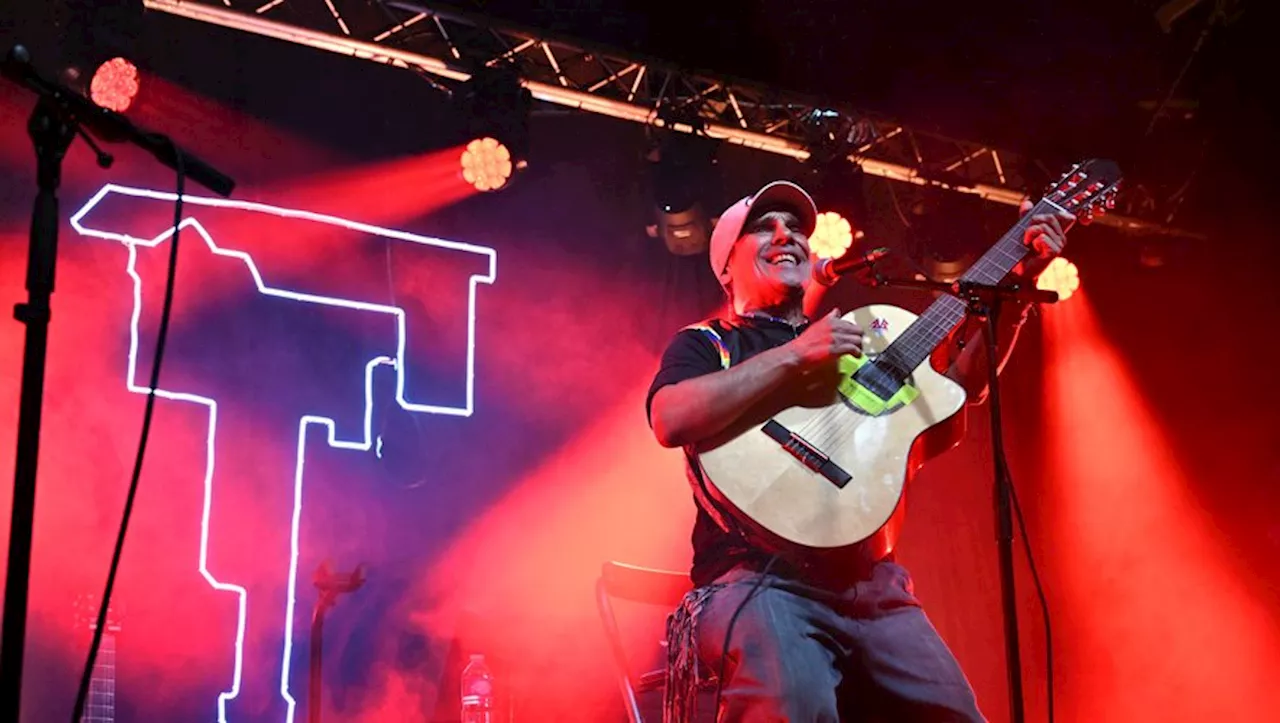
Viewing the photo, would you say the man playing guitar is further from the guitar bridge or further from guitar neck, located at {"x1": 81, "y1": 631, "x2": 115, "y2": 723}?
guitar neck, located at {"x1": 81, "y1": 631, "x2": 115, "y2": 723}

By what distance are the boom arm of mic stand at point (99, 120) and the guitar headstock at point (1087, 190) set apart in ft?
8.45

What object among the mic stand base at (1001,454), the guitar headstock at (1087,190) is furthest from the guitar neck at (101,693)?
the guitar headstock at (1087,190)

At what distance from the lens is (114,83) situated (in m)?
5.50

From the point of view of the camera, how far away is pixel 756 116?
23.2 feet

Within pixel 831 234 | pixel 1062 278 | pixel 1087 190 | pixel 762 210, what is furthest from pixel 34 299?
pixel 1062 278

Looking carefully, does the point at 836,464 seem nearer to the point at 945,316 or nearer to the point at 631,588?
the point at 945,316

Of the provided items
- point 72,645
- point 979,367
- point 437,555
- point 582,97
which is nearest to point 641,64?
point 582,97

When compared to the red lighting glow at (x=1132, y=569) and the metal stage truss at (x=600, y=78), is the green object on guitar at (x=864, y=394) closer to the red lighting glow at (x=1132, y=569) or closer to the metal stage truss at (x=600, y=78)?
the metal stage truss at (x=600, y=78)

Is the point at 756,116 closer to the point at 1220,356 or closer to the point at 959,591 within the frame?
the point at 959,591

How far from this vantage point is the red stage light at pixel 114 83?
5.44m

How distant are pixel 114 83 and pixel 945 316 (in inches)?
160

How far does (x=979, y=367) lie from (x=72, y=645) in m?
3.96

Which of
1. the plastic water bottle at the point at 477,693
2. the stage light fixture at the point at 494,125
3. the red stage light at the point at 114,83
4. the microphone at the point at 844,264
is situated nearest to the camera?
the microphone at the point at 844,264

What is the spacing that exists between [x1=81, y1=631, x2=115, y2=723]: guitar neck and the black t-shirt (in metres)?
2.62
